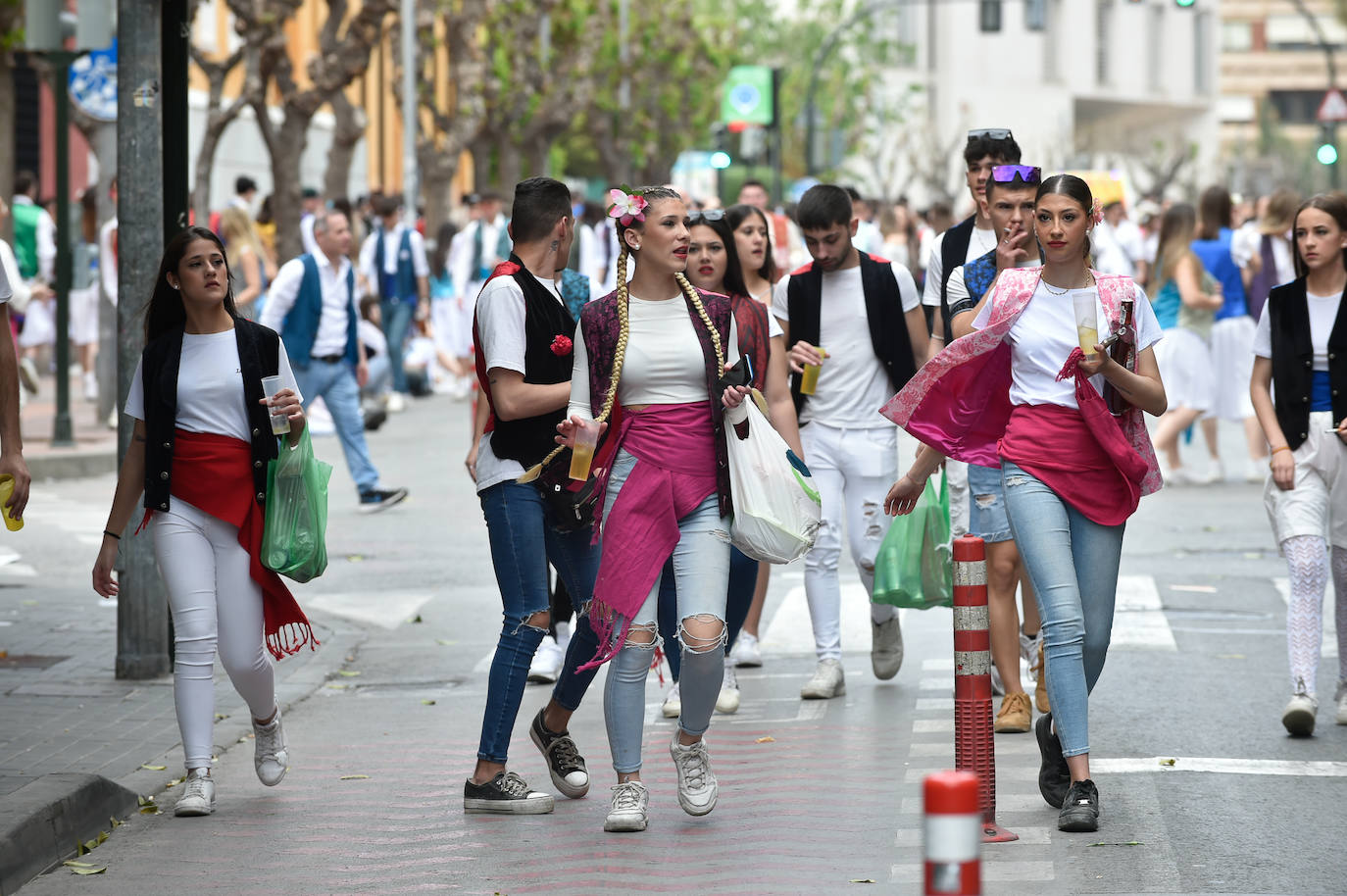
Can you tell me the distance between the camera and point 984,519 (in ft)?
27.2

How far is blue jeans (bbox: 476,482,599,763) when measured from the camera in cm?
698

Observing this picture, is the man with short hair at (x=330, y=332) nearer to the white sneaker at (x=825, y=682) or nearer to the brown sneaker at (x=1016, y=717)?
the white sneaker at (x=825, y=682)

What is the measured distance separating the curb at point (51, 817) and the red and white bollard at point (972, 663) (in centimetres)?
265

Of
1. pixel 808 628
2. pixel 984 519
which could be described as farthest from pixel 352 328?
pixel 984 519

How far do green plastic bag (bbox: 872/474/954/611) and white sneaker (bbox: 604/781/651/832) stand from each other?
2017 millimetres

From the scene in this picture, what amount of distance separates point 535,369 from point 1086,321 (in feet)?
5.74

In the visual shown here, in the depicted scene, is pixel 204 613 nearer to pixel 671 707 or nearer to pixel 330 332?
pixel 671 707

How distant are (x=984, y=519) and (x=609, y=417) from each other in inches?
84.6

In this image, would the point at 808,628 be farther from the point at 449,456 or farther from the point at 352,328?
the point at 449,456

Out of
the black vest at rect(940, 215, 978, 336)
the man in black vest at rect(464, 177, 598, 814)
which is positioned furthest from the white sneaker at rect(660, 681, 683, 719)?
the black vest at rect(940, 215, 978, 336)

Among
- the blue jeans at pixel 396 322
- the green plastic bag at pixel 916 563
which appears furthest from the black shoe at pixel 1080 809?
the blue jeans at pixel 396 322

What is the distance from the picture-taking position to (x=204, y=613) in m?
7.02

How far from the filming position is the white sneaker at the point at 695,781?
6.71m

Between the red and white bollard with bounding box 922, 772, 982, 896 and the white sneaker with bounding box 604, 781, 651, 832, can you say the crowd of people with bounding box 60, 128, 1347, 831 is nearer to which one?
the white sneaker with bounding box 604, 781, 651, 832
